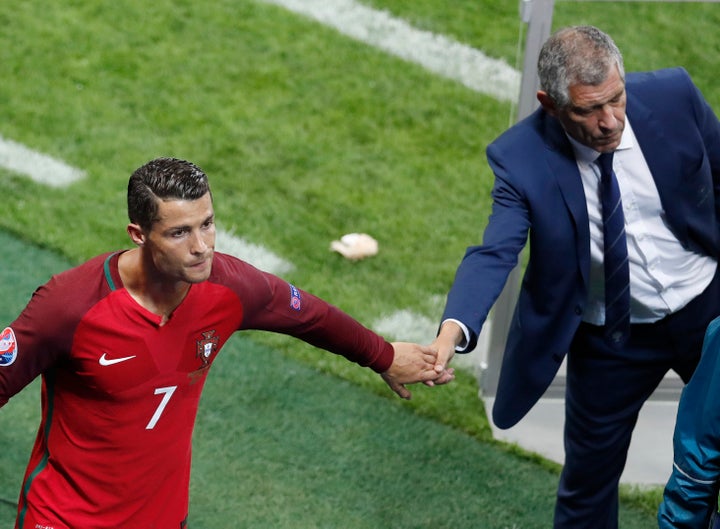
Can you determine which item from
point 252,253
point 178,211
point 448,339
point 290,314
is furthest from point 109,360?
point 252,253

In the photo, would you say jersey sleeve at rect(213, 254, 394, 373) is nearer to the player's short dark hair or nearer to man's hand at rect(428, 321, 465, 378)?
man's hand at rect(428, 321, 465, 378)

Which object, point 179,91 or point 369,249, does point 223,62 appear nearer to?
point 179,91

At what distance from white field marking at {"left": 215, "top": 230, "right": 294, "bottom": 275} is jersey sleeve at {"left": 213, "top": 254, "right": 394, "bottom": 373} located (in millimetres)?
2577

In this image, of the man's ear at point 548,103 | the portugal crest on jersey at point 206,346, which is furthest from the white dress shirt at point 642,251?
the portugal crest on jersey at point 206,346

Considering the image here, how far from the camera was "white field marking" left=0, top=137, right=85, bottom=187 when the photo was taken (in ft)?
23.2

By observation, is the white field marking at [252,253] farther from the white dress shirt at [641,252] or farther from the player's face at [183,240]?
the player's face at [183,240]

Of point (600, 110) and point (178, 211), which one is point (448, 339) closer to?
point (600, 110)

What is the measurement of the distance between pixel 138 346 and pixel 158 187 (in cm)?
43

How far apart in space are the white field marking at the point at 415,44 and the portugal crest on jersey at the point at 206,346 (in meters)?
4.63

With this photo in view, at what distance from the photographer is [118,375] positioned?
3395mm

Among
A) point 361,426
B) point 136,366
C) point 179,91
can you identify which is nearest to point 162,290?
point 136,366

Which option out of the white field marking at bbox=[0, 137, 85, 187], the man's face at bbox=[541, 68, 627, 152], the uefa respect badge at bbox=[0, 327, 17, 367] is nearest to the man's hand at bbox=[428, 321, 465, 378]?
the man's face at bbox=[541, 68, 627, 152]

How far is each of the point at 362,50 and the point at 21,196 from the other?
8.29 ft

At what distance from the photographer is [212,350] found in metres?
3.60
